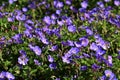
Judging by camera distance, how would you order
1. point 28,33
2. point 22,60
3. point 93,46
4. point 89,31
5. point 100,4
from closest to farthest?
point 22,60 → point 93,46 → point 28,33 → point 89,31 → point 100,4

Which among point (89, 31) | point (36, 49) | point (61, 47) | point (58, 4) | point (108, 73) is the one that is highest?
point (58, 4)

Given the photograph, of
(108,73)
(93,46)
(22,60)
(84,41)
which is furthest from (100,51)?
(22,60)

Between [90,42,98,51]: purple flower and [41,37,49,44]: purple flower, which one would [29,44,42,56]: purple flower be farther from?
[90,42,98,51]: purple flower

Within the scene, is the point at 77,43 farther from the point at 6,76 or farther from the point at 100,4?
the point at 100,4

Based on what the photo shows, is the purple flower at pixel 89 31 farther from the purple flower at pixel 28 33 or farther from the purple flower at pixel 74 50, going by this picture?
the purple flower at pixel 28 33

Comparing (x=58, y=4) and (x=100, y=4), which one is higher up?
(x=58, y=4)

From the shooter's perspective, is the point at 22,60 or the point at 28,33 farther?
the point at 28,33

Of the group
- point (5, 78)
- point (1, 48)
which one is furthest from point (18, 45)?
point (5, 78)

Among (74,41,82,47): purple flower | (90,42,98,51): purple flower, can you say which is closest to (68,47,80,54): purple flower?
(74,41,82,47): purple flower

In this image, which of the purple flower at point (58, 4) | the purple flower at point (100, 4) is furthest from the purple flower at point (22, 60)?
the purple flower at point (100, 4)
